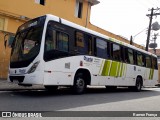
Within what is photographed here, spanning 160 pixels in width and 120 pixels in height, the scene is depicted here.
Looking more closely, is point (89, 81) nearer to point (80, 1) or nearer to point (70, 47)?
point (70, 47)

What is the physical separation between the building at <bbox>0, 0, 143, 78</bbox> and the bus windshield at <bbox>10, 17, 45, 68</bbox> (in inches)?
123

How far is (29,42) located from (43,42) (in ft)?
2.78

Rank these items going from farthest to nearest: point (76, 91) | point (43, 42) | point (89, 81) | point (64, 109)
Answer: point (89, 81) < point (76, 91) < point (43, 42) < point (64, 109)

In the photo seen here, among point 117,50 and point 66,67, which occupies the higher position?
point 117,50

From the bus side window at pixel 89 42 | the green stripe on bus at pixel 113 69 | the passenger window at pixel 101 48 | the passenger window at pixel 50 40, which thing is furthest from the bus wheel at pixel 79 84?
the green stripe on bus at pixel 113 69

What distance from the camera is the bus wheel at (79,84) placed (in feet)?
35.3

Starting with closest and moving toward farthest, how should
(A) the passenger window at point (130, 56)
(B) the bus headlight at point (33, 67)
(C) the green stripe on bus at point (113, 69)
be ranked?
(B) the bus headlight at point (33, 67), (C) the green stripe on bus at point (113, 69), (A) the passenger window at point (130, 56)

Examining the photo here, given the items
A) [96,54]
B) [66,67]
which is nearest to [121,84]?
[96,54]

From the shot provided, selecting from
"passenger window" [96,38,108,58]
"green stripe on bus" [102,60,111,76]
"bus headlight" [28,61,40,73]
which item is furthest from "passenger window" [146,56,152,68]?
"bus headlight" [28,61,40,73]

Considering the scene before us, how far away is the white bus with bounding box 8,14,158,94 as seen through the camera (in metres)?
9.21

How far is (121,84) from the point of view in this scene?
569 inches

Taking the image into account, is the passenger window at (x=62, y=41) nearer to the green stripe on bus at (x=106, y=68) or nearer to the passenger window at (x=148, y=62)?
the green stripe on bus at (x=106, y=68)

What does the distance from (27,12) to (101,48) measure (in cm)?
780

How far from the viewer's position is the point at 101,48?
12.6 meters
